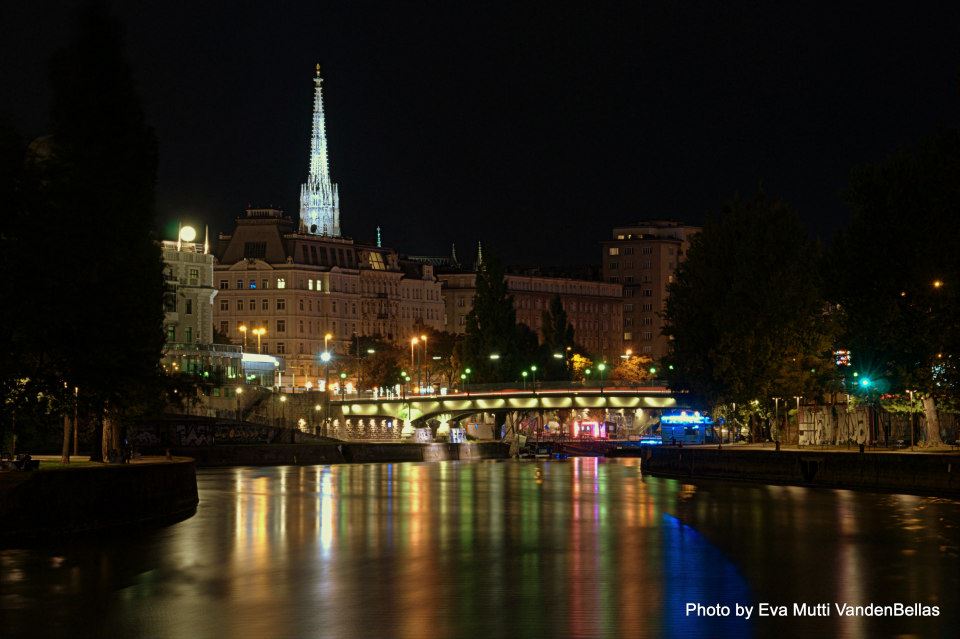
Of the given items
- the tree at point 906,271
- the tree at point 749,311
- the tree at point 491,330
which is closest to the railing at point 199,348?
the tree at point 491,330

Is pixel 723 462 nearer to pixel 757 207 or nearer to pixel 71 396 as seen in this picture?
pixel 757 207

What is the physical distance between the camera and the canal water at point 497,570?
34.0 metres

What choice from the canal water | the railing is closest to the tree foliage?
the canal water

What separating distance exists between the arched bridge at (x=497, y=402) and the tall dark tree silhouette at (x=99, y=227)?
286 ft

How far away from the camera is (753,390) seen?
10781 cm

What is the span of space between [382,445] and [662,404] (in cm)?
3146

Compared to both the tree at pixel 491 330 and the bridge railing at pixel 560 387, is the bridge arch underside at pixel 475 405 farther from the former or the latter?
the tree at pixel 491 330

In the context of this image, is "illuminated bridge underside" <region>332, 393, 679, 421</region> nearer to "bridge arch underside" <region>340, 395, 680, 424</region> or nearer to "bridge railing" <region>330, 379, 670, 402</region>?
"bridge arch underside" <region>340, 395, 680, 424</region>

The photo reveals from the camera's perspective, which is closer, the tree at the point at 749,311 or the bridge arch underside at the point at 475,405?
the tree at the point at 749,311

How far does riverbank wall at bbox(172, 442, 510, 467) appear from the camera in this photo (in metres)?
130

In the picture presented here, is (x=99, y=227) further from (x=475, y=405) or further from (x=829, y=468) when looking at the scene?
(x=475, y=405)

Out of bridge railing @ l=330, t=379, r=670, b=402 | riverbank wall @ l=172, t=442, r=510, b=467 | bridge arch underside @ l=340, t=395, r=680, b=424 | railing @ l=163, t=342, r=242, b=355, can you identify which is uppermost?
railing @ l=163, t=342, r=242, b=355

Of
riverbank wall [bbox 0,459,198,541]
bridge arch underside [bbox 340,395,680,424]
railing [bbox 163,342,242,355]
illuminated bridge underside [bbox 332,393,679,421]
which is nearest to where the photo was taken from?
riverbank wall [bbox 0,459,198,541]

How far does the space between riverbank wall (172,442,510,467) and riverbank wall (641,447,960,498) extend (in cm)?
3963
